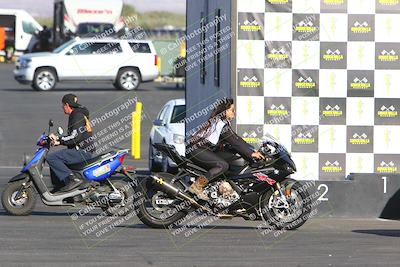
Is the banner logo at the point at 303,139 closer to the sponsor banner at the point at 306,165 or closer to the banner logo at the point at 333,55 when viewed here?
the sponsor banner at the point at 306,165

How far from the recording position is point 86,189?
1566cm

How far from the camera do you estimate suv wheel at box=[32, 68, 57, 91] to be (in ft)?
138

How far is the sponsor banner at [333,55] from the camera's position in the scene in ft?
54.1

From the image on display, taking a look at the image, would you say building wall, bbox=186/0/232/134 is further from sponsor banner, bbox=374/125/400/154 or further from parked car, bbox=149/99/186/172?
sponsor banner, bbox=374/125/400/154

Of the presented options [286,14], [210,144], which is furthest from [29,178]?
[286,14]

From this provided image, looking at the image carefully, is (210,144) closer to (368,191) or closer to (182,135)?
(368,191)

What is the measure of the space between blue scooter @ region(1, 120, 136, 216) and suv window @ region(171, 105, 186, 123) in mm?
7670

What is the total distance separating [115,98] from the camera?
40.4 metres

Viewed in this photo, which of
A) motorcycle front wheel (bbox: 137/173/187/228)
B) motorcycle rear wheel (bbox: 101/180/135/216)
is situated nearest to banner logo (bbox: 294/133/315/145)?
motorcycle rear wheel (bbox: 101/180/135/216)

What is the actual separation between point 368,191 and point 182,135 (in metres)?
7.09

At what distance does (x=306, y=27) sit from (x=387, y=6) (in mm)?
1150

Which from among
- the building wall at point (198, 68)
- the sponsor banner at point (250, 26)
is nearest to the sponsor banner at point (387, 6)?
the sponsor banner at point (250, 26)

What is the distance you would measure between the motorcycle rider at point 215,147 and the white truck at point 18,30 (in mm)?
46651

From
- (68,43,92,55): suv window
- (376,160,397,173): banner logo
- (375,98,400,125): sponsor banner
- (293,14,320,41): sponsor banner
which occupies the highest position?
(293,14,320,41): sponsor banner
